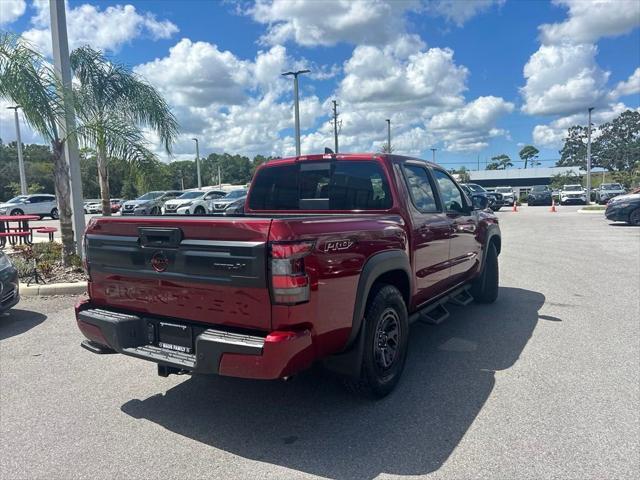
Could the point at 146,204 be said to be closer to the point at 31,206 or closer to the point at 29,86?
the point at 31,206

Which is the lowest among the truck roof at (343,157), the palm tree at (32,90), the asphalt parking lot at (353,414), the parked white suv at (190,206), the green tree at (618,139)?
the asphalt parking lot at (353,414)

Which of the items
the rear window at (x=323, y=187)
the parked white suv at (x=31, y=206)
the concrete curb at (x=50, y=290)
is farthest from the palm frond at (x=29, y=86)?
the parked white suv at (x=31, y=206)

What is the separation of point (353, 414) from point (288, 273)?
1.41m

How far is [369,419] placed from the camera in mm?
3518

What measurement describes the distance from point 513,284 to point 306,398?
18.1 feet

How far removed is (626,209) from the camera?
17219 mm

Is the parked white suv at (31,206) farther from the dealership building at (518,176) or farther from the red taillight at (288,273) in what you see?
the dealership building at (518,176)

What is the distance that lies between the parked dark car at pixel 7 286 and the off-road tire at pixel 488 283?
597 centimetres

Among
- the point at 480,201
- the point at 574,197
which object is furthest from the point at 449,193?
the point at 574,197

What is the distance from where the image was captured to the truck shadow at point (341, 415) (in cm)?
304

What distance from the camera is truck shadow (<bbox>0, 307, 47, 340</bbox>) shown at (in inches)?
229

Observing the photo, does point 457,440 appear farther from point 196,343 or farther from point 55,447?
point 55,447

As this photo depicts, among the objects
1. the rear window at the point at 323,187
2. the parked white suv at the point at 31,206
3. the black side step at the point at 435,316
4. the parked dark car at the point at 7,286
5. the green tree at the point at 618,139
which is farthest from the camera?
the green tree at the point at 618,139

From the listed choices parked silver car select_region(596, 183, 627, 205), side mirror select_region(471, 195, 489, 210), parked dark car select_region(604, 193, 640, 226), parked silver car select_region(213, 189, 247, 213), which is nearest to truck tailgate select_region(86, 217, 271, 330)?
side mirror select_region(471, 195, 489, 210)
